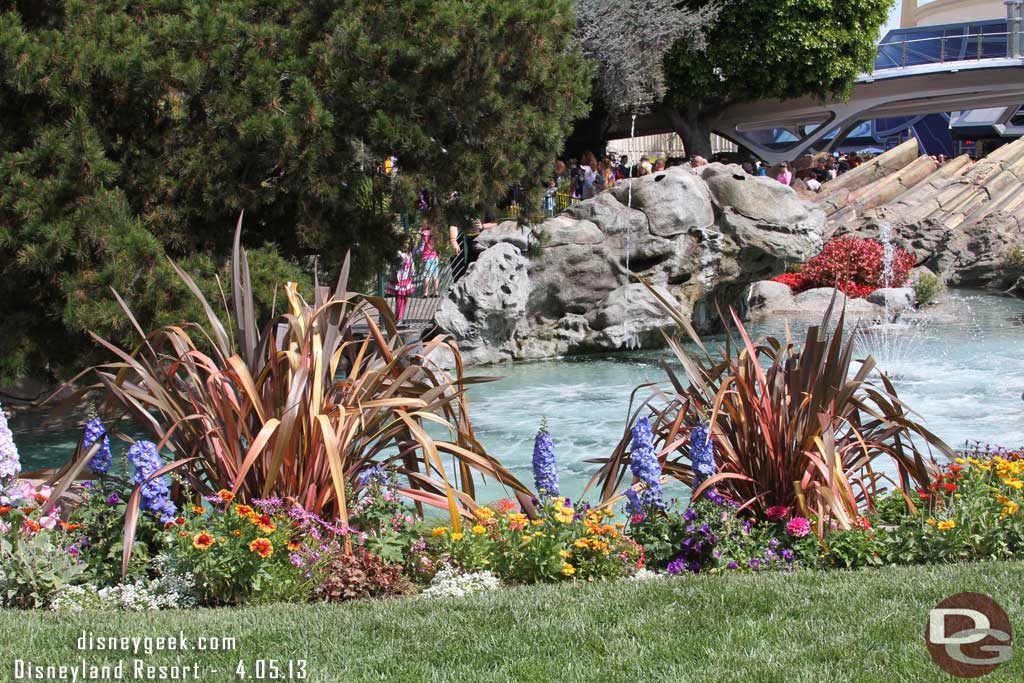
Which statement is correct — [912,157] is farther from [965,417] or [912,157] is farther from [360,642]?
[360,642]

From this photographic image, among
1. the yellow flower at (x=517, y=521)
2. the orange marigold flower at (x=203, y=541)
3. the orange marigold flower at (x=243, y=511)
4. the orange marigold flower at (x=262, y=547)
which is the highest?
the orange marigold flower at (x=243, y=511)

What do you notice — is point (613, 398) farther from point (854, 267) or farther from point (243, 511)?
point (854, 267)

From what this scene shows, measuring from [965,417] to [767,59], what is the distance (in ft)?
71.5

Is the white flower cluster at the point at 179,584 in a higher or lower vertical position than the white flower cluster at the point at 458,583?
higher

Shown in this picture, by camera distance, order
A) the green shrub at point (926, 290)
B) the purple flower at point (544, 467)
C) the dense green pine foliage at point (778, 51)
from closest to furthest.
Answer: the purple flower at point (544, 467), the green shrub at point (926, 290), the dense green pine foliage at point (778, 51)

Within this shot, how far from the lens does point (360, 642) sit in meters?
3.51

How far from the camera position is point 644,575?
441cm

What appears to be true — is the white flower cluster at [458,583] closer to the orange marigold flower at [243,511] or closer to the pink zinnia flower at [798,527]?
the orange marigold flower at [243,511]

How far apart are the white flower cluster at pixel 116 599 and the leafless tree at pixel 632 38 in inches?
862

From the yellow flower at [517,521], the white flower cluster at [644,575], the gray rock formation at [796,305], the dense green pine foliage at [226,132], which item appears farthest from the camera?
the gray rock formation at [796,305]

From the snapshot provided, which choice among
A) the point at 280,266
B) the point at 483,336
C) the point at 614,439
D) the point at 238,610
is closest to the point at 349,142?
the point at 280,266

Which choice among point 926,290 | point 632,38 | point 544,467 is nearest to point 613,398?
point 544,467

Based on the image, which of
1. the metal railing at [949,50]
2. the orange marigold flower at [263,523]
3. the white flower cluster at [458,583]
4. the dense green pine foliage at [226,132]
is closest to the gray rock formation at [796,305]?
the dense green pine foliage at [226,132]

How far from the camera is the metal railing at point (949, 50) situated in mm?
37844
